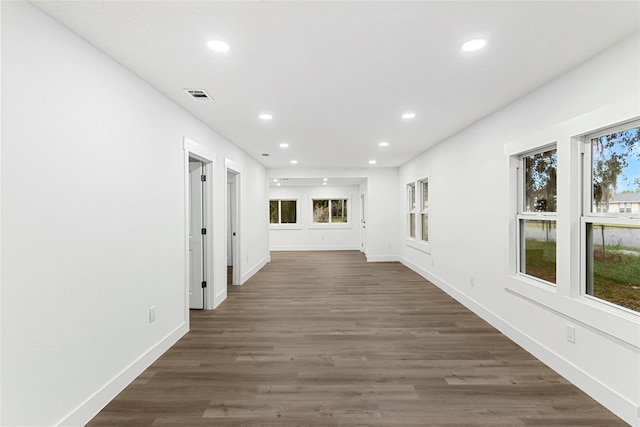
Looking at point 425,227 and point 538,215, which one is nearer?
point 538,215

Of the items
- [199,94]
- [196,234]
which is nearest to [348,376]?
[196,234]

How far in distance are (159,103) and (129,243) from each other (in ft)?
4.32

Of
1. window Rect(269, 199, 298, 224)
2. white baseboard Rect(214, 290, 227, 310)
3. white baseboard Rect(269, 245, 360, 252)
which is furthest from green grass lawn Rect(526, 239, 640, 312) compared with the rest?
window Rect(269, 199, 298, 224)

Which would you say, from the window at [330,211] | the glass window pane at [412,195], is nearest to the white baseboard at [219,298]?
the glass window pane at [412,195]

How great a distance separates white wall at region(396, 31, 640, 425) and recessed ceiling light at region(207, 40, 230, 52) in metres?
2.57

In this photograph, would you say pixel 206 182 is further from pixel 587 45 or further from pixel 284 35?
pixel 587 45

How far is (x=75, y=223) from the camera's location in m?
1.86

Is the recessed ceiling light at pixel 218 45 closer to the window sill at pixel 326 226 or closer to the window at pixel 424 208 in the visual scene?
the window at pixel 424 208

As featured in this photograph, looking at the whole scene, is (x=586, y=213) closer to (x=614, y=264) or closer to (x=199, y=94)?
(x=614, y=264)

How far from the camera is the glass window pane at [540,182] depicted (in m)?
2.81

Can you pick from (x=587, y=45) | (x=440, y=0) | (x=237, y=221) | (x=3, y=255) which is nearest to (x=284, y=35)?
(x=440, y=0)

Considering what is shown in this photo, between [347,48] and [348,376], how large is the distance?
8.01 ft

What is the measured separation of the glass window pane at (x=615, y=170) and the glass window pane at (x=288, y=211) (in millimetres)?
9000

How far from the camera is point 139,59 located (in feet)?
7.23
